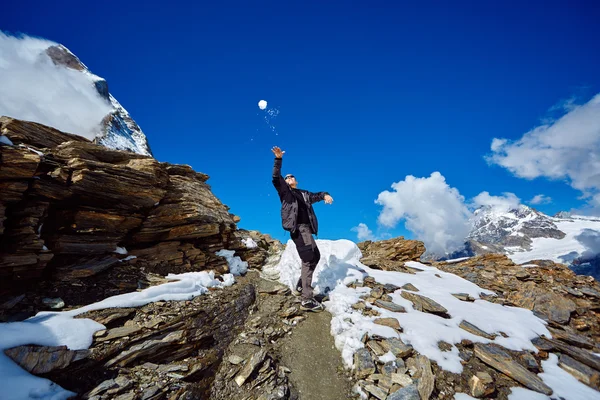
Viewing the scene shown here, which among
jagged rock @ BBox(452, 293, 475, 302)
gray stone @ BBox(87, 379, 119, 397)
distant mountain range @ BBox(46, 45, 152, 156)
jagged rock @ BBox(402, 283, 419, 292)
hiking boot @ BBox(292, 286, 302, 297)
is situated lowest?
gray stone @ BBox(87, 379, 119, 397)

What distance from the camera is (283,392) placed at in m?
6.10

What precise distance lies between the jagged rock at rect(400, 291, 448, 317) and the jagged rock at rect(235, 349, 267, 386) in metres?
6.64

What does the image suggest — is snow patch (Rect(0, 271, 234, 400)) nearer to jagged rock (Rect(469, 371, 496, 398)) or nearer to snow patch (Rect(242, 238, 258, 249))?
snow patch (Rect(242, 238, 258, 249))

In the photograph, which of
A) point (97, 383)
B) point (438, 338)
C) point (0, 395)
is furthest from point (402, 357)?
point (0, 395)

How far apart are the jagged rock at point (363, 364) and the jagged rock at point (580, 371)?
658 centimetres

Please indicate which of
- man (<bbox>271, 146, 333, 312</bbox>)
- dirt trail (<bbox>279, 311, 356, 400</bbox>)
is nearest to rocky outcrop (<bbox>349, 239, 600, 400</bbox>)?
dirt trail (<bbox>279, 311, 356, 400</bbox>)

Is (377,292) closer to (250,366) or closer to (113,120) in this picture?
(250,366)

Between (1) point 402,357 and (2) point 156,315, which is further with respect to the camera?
(2) point 156,315

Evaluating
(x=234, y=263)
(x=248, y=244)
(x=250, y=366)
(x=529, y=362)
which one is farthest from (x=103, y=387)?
(x=248, y=244)

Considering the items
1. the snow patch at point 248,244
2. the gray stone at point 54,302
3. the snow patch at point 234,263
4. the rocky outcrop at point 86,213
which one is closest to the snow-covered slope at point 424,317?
the snow patch at point 234,263

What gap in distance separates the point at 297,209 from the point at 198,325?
5452 mm

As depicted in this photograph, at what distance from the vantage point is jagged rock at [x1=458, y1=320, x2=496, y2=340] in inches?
344

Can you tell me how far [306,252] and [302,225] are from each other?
3.83 ft

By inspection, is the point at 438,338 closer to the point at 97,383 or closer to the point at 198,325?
the point at 198,325
